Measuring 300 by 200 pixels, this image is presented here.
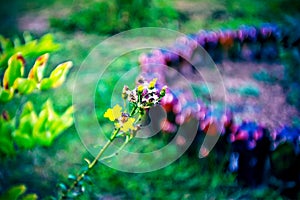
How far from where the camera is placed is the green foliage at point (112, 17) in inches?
A: 149

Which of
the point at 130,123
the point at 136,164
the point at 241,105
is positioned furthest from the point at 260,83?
the point at 130,123

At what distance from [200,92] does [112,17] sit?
4.78 feet

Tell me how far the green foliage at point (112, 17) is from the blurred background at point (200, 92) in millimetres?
10

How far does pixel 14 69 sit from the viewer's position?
974mm

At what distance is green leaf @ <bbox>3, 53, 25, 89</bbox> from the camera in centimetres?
97

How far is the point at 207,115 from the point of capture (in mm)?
2311

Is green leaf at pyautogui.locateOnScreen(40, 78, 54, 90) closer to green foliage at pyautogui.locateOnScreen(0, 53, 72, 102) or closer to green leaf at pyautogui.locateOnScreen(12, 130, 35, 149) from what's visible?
green foliage at pyautogui.locateOnScreen(0, 53, 72, 102)

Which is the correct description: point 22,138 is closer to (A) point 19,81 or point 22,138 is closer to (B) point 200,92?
(A) point 19,81

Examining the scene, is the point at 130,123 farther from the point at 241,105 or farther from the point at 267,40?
the point at 267,40

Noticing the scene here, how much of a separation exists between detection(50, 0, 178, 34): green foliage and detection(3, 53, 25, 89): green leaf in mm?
2823

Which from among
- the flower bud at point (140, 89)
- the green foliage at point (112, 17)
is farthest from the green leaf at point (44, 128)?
the green foliage at point (112, 17)

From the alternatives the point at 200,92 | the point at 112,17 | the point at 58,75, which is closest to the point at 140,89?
the point at 58,75

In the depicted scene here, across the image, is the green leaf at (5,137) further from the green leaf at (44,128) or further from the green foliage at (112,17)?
the green foliage at (112,17)

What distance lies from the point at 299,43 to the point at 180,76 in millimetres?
1192
